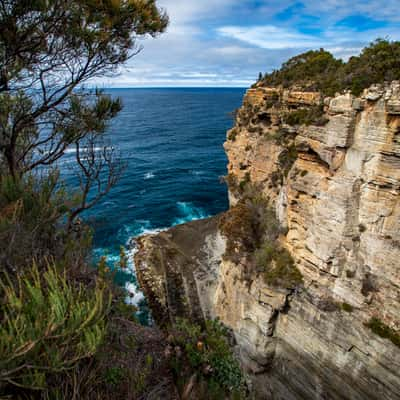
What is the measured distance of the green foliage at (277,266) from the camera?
15469mm

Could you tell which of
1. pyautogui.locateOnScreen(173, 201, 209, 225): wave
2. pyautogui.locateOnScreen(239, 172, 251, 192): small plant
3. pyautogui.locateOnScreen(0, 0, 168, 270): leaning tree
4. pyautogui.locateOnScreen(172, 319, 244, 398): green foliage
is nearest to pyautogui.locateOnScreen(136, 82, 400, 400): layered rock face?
pyautogui.locateOnScreen(239, 172, 251, 192): small plant

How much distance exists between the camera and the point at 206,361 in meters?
7.82

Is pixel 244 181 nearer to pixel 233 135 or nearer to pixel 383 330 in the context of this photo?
pixel 233 135

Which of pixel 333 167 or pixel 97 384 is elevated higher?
pixel 333 167

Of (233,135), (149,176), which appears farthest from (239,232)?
(149,176)

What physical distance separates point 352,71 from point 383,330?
12.2 m

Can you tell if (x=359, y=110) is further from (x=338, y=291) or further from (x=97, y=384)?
(x=97, y=384)

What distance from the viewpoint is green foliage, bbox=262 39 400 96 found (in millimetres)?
12306

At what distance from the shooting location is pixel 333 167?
13.6 metres

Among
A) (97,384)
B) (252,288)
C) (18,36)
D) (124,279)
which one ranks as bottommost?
(124,279)

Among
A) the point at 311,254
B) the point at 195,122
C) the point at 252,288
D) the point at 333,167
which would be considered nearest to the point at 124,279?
the point at 252,288

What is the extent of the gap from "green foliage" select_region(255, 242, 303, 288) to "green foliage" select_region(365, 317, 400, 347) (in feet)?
12.2

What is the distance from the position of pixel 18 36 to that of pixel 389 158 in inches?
523

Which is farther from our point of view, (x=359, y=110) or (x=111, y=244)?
(x=111, y=244)
